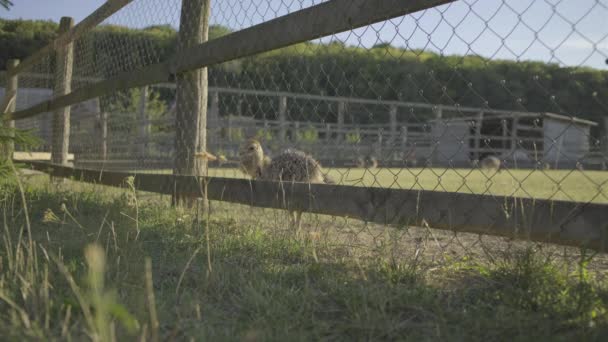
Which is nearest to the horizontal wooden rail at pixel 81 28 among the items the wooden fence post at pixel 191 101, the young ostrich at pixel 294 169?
the wooden fence post at pixel 191 101

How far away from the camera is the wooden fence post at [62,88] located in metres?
6.41

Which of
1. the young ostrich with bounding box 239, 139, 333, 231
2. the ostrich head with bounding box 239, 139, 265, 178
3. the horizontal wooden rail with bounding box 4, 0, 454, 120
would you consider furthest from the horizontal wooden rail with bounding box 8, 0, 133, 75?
the young ostrich with bounding box 239, 139, 333, 231

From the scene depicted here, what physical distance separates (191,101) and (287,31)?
4.35 feet

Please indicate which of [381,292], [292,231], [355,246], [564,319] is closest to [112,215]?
[292,231]

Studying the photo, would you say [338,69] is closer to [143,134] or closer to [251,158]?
[251,158]

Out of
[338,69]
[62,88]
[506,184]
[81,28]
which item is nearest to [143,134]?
[62,88]

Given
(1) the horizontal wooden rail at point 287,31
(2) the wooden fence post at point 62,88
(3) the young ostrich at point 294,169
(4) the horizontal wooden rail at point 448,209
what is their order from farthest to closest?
1. (2) the wooden fence post at point 62,88
2. (3) the young ostrich at point 294,169
3. (1) the horizontal wooden rail at point 287,31
4. (4) the horizontal wooden rail at point 448,209

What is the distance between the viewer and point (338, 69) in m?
6.11

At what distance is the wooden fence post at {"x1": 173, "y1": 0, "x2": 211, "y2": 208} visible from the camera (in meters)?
3.60

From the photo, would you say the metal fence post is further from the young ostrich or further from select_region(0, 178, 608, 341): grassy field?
select_region(0, 178, 608, 341): grassy field

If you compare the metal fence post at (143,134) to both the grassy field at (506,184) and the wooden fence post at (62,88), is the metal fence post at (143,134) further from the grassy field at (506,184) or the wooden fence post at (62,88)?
the wooden fence post at (62,88)

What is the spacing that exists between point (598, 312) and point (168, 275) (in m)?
1.50

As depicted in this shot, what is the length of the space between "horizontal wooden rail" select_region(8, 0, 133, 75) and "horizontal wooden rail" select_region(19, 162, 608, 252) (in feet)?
8.45

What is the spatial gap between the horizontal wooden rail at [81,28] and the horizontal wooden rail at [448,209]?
2.58 metres
